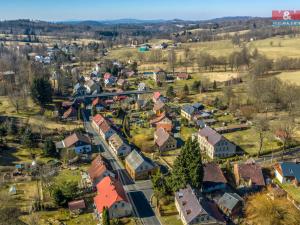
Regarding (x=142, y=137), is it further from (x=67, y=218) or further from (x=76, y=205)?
(x=67, y=218)

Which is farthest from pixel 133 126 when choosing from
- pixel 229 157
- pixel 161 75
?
pixel 161 75

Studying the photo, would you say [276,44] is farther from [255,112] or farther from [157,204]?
[157,204]

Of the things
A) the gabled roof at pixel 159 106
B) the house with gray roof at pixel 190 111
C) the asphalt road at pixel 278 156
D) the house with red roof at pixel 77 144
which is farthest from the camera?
the gabled roof at pixel 159 106

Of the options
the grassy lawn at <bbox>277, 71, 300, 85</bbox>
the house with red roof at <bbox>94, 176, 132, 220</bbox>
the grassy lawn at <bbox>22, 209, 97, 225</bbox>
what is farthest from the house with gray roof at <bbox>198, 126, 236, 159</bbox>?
the grassy lawn at <bbox>277, 71, 300, 85</bbox>

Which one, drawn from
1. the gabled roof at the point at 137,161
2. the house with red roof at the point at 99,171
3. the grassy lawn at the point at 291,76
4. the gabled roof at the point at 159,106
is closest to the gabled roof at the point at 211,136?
the gabled roof at the point at 137,161

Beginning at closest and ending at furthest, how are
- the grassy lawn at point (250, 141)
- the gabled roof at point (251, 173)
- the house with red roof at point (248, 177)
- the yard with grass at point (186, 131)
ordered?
the house with red roof at point (248, 177) < the gabled roof at point (251, 173) < the grassy lawn at point (250, 141) < the yard with grass at point (186, 131)

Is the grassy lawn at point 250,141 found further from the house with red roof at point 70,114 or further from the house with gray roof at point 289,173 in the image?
the house with red roof at point 70,114

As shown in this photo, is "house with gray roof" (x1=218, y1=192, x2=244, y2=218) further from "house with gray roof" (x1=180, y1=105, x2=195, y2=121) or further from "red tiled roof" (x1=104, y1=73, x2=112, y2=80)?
"red tiled roof" (x1=104, y1=73, x2=112, y2=80)
